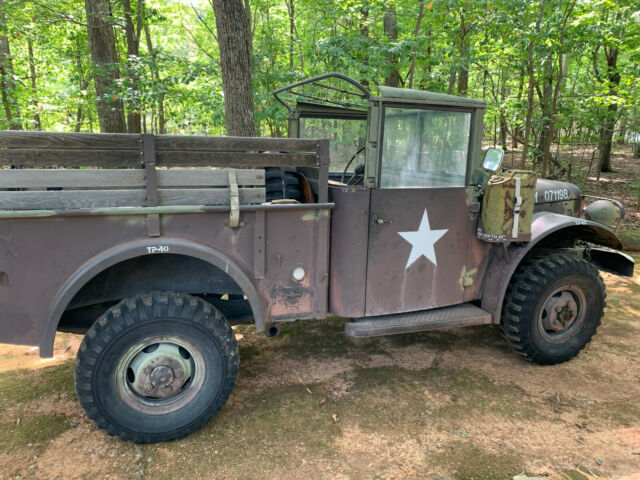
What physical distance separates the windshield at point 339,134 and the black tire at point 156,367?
2.01 m

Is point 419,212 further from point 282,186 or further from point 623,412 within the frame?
point 623,412

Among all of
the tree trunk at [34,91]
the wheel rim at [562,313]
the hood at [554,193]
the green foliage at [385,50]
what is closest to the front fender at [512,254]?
Result: the hood at [554,193]

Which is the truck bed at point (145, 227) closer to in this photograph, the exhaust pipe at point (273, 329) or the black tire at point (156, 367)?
the exhaust pipe at point (273, 329)

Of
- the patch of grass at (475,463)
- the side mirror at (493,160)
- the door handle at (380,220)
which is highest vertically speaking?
the side mirror at (493,160)

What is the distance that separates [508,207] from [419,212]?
27.6 inches

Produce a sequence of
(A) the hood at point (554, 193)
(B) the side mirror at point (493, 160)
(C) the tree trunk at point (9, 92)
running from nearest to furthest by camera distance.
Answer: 1. (B) the side mirror at point (493, 160)
2. (A) the hood at point (554, 193)
3. (C) the tree trunk at point (9, 92)

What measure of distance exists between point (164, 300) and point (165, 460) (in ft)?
3.08

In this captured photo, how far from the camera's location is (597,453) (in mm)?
2715

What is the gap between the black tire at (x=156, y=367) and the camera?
2.58 metres

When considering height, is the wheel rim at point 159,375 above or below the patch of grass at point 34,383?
above

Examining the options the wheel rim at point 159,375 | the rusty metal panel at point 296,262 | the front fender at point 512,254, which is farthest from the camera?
the front fender at point 512,254

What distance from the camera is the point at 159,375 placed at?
2.71 metres

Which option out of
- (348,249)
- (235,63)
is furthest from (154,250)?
(235,63)

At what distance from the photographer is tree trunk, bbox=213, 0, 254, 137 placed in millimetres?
5582
